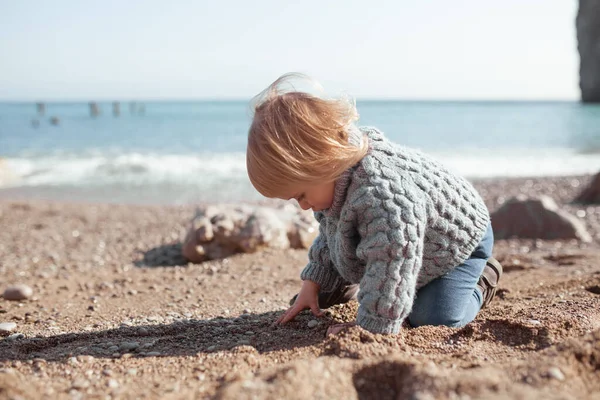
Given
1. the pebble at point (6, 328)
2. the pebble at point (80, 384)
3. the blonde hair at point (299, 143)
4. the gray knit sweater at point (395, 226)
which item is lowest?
the pebble at point (6, 328)

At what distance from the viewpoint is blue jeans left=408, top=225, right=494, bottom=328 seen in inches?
105

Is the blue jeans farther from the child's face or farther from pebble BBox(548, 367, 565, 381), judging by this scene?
pebble BBox(548, 367, 565, 381)

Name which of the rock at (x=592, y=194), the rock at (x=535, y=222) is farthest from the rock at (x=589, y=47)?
the rock at (x=535, y=222)

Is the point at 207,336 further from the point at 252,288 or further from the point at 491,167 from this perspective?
the point at 491,167

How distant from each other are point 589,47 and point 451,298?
164 ft

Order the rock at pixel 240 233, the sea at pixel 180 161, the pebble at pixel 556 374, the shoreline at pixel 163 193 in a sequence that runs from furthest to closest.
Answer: the sea at pixel 180 161 → the shoreline at pixel 163 193 → the rock at pixel 240 233 → the pebble at pixel 556 374

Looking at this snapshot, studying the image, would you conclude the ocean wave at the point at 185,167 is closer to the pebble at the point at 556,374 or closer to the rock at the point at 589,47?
the pebble at the point at 556,374

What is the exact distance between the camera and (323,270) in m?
3.04

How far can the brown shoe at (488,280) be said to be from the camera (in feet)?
9.78

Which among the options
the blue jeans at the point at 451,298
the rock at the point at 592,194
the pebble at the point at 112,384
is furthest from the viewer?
the rock at the point at 592,194

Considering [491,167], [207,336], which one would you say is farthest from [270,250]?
[491,167]

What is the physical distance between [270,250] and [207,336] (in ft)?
8.12

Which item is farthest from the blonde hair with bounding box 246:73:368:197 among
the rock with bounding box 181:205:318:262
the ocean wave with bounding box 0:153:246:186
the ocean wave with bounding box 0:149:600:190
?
the ocean wave with bounding box 0:153:246:186

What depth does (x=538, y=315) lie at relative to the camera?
2701mm
